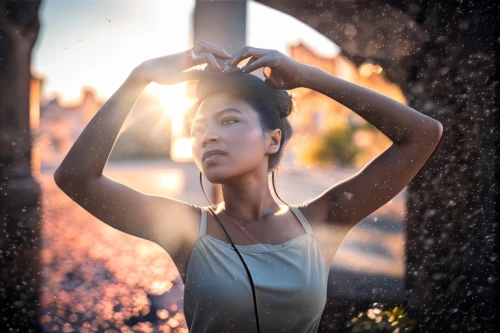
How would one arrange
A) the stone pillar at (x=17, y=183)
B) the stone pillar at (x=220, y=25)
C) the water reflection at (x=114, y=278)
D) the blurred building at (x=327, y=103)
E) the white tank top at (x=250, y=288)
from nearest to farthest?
the white tank top at (x=250, y=288), the stone pillar at (x=220, y=25), the blurred building at (x=327, y=103), the stone pillar at (x=17, y=183), the water reflection at (x=114, y=278)

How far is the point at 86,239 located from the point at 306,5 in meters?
1.56

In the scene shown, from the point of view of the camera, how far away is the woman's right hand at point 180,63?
53.7 inches

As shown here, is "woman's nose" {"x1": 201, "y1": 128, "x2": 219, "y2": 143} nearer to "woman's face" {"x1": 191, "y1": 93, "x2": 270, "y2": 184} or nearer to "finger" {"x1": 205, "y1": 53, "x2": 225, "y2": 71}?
"woman's face" {"x1": 191, "y1": 93, "x2": 270, "y2": 184}

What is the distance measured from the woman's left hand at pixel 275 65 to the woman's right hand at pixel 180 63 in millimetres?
36

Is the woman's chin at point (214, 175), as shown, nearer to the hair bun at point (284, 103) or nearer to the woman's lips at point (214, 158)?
the woman's lips at point (214, 158)

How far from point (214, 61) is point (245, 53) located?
7 cm

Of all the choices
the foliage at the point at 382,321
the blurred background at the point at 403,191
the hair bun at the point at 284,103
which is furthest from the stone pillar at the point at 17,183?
the foliage at the point at 382,321

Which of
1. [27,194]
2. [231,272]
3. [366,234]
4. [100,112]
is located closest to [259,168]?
[231,272]

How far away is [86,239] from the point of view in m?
3.02

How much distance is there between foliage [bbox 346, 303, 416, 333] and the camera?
2559mm

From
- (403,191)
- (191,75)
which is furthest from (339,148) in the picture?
(191,75)

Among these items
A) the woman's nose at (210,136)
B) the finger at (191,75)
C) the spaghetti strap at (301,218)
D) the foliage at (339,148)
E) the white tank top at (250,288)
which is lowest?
the foliage at (339,148)

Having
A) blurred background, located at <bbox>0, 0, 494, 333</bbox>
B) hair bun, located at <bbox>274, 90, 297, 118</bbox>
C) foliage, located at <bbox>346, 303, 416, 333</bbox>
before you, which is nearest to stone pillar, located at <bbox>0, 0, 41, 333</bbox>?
blurred background, located at <bbox>0, 0, 494, 333</bbox>

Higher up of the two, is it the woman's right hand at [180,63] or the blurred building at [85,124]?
the woman's right hand at [180,63]
